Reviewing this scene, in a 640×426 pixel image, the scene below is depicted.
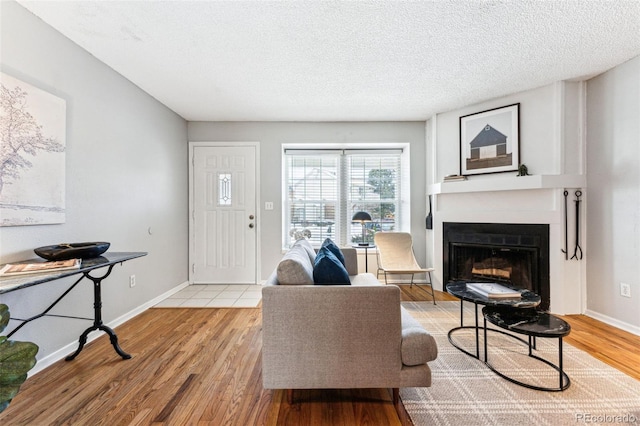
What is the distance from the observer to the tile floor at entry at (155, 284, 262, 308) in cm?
321

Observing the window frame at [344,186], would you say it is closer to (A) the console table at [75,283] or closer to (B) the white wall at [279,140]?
(B) the white wall at [279,140]

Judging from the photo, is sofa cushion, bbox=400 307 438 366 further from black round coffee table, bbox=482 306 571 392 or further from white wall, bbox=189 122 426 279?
white wall, bbox=189 122 426 279

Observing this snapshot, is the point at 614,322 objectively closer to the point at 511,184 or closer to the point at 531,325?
the point at 511,184

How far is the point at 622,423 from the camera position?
55.9 inches

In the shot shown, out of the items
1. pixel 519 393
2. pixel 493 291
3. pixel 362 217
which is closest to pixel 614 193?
pixel 493 291

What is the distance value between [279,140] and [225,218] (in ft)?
4.60

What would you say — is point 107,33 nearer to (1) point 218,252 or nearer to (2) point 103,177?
(2) point 103,177

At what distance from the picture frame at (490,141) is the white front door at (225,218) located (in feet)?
9.54

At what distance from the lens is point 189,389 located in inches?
67.2

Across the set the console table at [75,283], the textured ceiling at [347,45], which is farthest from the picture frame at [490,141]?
the console table at [75,283]

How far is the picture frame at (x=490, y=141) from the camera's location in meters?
3.15

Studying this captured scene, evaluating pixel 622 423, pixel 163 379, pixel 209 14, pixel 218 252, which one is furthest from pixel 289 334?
pixel 218 252

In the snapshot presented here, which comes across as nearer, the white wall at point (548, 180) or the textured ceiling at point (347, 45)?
the textured ceiling at point (347, 45)

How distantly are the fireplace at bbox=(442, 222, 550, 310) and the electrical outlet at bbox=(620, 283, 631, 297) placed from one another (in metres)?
0.53
